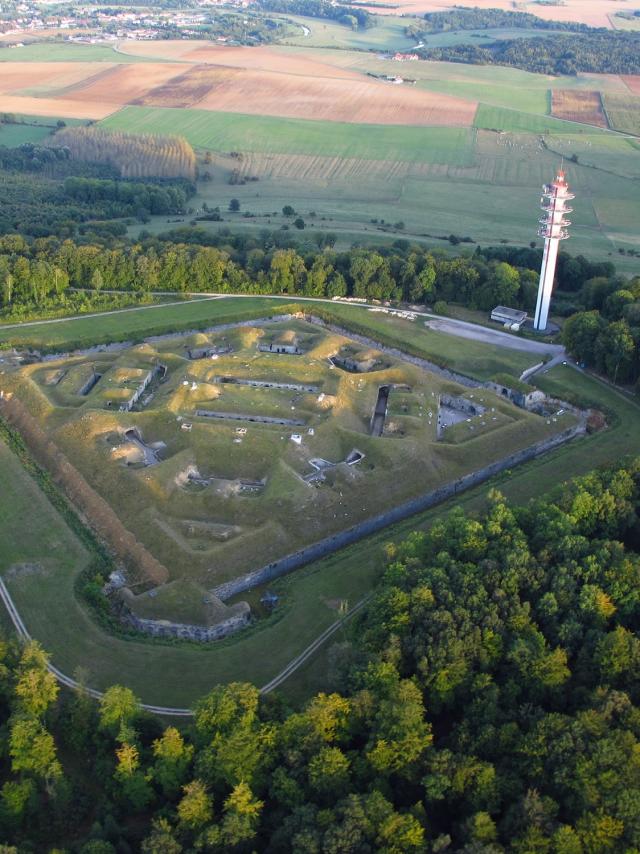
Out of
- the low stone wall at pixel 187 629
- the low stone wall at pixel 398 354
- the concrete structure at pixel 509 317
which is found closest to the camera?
the low stone wall at pixel 187 629

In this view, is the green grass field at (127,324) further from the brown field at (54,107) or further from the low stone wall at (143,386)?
the brown field at (54,107)

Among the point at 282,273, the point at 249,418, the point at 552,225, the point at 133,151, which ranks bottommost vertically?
the point at 249,418

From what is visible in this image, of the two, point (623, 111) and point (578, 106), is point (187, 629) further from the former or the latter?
point (578, 106)

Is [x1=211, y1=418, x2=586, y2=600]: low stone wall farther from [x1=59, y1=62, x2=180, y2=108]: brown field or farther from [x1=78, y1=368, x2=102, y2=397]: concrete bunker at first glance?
[x1=59, y1=62, x2=180, y2=108]: brown field

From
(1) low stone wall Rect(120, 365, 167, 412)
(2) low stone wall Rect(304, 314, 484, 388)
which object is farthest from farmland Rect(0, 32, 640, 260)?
(1) low stone wall Rect(120, 365, 167, 412)

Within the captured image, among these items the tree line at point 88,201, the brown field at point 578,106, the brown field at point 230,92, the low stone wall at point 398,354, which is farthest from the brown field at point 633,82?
the low stone wall at point 398,354

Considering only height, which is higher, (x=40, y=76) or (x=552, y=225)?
(x=40, y=76)

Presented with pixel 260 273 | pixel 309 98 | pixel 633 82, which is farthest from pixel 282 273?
pixel 633 82

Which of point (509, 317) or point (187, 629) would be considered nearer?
point (187, 629)
